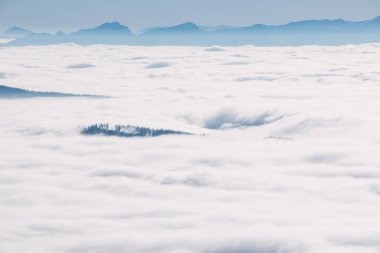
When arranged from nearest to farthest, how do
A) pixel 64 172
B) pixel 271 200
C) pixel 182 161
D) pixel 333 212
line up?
1. pixel 333 212
2. pixel 271 200
3. pixel 64 172
4. pixel 182 161

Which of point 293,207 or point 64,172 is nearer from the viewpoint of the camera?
point 293,207

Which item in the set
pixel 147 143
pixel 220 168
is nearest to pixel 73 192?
pixel 220 168

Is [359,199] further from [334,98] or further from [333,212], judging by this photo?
[334,98]

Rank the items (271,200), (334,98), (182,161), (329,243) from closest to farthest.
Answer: (329,243), (271,200), (182,161), (334,98)

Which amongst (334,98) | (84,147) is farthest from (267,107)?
(84,147)

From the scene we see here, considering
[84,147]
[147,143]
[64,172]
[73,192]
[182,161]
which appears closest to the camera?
[73,192]

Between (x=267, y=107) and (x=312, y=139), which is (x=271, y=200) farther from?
(x=267, y=107)
